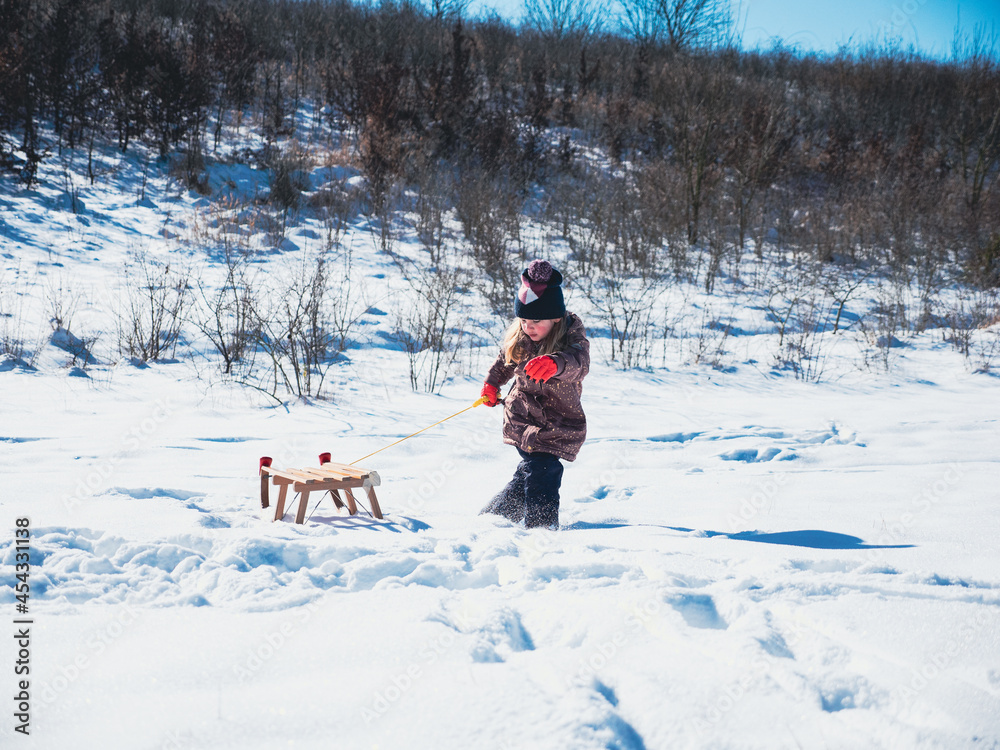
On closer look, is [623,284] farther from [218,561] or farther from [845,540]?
[218,561]

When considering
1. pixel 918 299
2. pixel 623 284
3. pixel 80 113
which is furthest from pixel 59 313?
pixel 918 299

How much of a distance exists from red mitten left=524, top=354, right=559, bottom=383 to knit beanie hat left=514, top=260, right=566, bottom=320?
0.35 metres

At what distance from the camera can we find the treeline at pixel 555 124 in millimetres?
12000

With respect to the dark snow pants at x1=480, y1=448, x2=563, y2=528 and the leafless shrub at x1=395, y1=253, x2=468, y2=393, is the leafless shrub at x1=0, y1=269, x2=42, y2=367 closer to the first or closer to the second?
the leafless shrub at x1=395, y1=253, x2=468, y2=393

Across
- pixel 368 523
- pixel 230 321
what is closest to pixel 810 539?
pixel 368 523

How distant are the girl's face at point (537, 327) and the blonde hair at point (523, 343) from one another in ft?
0.06

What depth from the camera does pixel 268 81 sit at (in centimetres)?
1491

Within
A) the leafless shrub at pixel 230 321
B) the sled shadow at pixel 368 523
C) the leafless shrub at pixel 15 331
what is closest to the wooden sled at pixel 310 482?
the sled shadow at pixel 368 523

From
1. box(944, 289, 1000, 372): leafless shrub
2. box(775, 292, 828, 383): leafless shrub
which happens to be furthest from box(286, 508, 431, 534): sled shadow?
box(944, 289, 1000, 372): leafless shrub

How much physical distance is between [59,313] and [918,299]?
41.0 feet

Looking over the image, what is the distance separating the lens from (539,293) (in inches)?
126

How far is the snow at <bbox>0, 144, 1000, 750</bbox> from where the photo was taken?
59.8 inches

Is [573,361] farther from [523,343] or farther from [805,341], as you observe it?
[805,341]

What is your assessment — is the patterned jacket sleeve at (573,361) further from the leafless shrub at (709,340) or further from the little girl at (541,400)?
the leafless shrub at (709,340)
